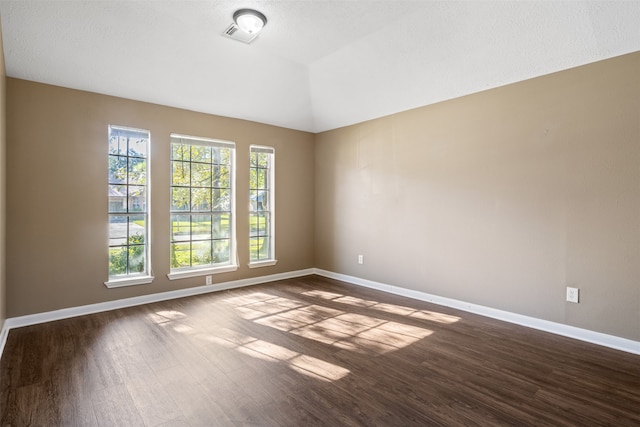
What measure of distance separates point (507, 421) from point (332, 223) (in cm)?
393

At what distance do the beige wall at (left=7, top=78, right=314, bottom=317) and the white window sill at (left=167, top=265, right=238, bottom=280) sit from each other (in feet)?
0.25

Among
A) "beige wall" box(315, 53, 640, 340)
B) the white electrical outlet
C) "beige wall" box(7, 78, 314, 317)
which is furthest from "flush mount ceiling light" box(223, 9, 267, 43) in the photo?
the white electrical outlet

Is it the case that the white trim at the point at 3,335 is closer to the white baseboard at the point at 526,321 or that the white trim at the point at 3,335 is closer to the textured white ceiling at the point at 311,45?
the textured white ceiling at the point at 311,45

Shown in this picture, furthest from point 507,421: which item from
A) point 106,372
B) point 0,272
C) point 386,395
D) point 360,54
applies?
point 0,272

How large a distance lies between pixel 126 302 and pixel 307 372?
107 inches

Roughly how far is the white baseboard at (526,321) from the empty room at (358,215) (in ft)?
0.07

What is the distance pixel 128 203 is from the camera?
4.07 m

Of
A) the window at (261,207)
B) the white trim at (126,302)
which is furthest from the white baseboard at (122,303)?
the window at (261,207)

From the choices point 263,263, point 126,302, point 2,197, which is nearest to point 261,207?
point 263,263

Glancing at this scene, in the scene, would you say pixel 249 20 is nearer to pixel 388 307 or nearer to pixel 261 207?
pixel 261 207

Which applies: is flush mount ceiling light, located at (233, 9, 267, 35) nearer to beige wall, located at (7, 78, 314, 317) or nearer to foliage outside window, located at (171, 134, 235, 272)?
beige wall, located at (7, 78, 314, 317)

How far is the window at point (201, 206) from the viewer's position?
447 cm

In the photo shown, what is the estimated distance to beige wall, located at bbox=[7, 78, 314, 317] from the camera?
3.37m

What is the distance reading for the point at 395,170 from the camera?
460 centimetres
